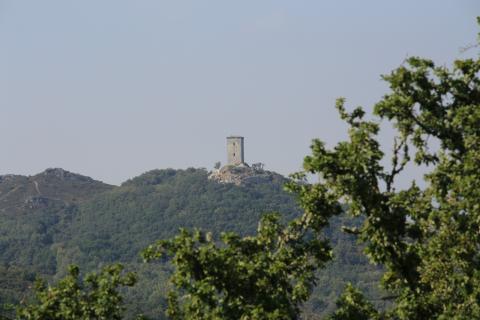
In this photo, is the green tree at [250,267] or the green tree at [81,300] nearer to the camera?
the green tree at [250,267]

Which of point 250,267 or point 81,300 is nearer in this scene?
point 250,267

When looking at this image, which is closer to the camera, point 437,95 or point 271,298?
point 271,298

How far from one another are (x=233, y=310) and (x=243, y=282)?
58 centimetres

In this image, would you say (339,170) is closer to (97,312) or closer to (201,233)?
(201,233)

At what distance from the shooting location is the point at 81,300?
20953 mm

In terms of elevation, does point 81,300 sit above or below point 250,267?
below

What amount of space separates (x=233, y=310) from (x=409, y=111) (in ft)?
16.7

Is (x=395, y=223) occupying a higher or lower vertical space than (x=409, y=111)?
lower

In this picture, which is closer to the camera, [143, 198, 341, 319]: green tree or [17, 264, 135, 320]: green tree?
[143, 198, 341, 319]: green tree

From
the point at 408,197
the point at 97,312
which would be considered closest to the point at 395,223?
the point at 408,197

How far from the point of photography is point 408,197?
20750 mm

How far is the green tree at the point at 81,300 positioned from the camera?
20594 millimetres

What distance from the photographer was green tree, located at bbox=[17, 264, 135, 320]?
2059 cm

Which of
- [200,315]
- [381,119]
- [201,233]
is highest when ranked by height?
[381,119]
